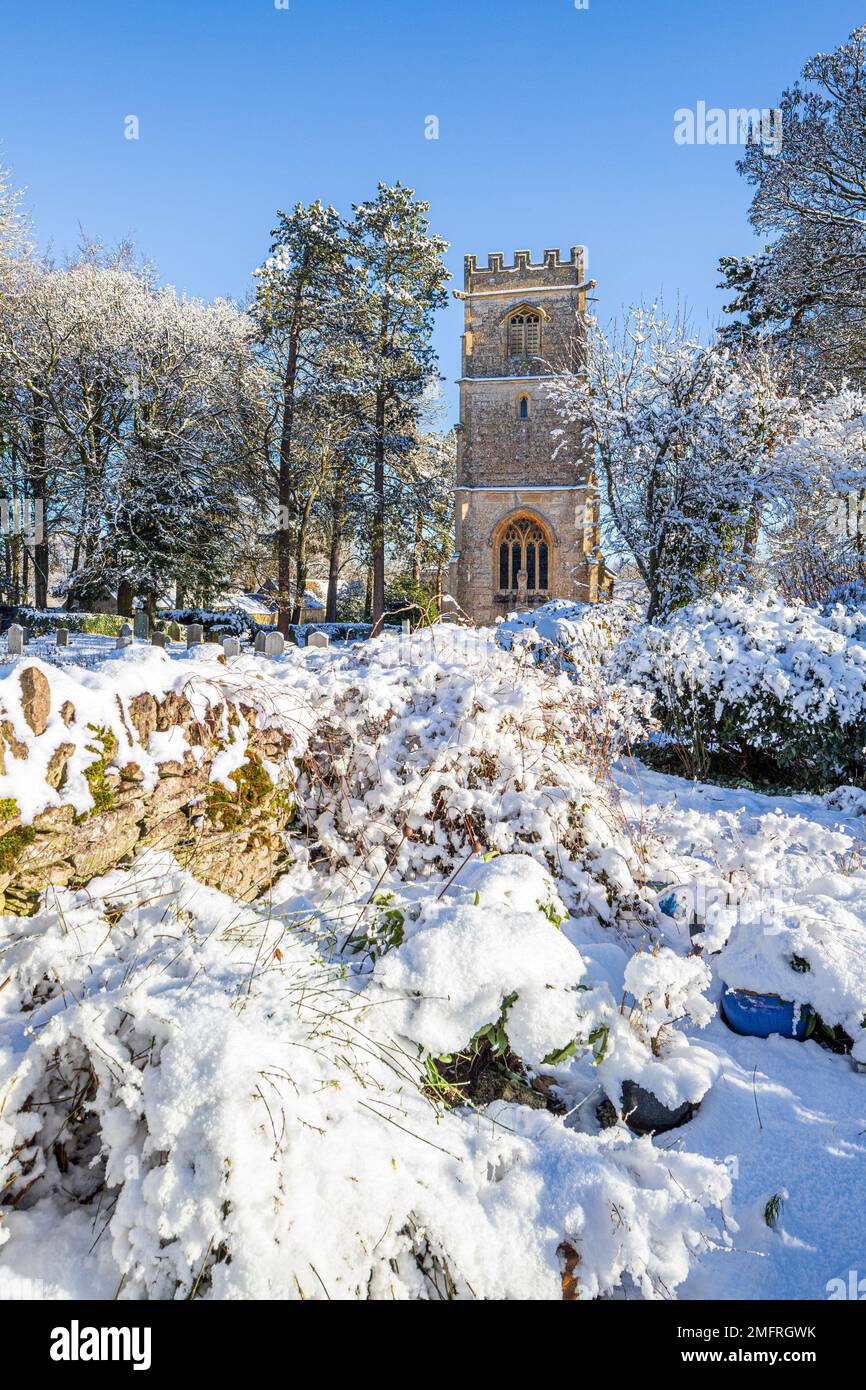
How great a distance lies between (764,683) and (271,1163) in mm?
5456

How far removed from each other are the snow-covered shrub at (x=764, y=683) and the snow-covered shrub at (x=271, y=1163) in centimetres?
432

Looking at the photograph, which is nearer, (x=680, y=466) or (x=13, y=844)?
(x=13, y=844)

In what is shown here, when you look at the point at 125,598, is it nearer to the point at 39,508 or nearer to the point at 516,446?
the point at 39,508

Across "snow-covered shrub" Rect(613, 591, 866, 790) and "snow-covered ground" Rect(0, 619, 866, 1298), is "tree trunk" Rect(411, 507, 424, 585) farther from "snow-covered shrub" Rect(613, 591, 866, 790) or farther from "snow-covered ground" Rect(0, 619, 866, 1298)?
"snow-covered ground" Rect(0, 619, 866, 1298)

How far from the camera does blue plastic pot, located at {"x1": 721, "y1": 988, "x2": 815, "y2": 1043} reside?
2.57m

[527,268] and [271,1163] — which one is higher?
[527,268]

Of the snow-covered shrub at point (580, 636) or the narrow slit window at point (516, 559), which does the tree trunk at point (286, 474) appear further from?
the snow-covered shrub at point (580, 636)

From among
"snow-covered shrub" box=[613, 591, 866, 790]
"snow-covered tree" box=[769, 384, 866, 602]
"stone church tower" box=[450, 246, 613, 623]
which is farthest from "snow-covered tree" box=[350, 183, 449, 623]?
"snow-covered shrub" box=[613, 591, 866, 790]

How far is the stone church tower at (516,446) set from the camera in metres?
23.9

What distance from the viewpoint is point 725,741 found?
6.29 meters

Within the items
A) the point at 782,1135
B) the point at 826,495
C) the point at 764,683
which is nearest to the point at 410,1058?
the point at 782,1135

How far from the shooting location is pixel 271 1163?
1.50 m

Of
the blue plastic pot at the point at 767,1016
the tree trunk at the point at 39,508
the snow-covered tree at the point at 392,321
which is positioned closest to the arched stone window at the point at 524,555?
the snow-covered tree at the point at 392,321
